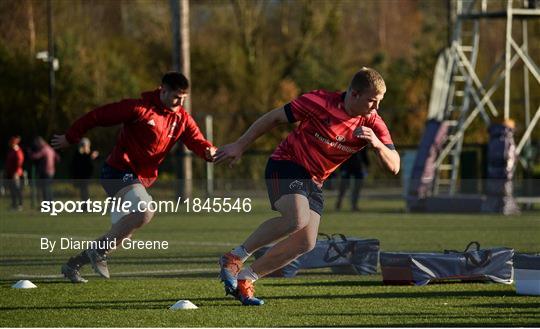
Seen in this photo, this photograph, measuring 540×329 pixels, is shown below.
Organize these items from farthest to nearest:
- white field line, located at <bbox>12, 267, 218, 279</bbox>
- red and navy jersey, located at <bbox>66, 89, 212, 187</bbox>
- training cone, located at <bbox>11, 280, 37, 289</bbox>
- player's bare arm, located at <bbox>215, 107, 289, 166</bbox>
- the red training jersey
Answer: the red training jersey → white field line, located at <bbox>12, 267, 218, 279</bbox> → red and navy jersey, located at <bbox>66, 89, 212, 187</bbox> → training cone, located at <bbox>11, 280, 37, 289</bbox> → player's bare arm, located at <bbox>215, 107, 289, 166</bbox>

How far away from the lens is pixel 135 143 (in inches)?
522

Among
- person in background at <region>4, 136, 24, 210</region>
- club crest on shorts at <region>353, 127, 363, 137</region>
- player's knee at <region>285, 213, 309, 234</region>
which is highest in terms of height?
club crest on shorts at <region>353, 127, 363, 137</region>

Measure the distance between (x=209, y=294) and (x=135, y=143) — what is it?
6.08 feet

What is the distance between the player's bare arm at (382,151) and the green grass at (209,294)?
4.01 ft

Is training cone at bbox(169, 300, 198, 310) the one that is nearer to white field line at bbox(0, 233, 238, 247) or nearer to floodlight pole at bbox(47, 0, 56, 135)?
white field line at bbox(0, 233, 238, 247)

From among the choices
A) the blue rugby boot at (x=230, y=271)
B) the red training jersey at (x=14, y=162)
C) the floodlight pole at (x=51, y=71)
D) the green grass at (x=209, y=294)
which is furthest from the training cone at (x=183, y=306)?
the floodlight pole at (x=51, y=71)

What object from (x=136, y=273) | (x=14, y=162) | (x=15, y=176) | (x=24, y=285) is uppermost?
(x=24, y=285)

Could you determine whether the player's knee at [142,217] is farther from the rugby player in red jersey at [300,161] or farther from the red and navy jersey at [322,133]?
the red and navy jersey at [322,133]

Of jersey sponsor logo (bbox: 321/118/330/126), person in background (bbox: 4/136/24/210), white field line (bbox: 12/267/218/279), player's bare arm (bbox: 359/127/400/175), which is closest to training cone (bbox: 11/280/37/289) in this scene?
white field line (bbox: 12/267/218/279)

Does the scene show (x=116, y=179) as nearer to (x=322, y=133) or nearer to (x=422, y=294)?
(x=322, y=133)

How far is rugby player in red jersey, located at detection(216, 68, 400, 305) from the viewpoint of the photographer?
11.1 meters

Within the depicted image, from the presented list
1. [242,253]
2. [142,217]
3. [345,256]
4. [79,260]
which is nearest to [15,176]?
[345,256]

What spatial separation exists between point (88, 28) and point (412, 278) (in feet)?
154

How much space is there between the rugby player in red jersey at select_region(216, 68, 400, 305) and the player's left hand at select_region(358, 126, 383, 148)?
30 cm
